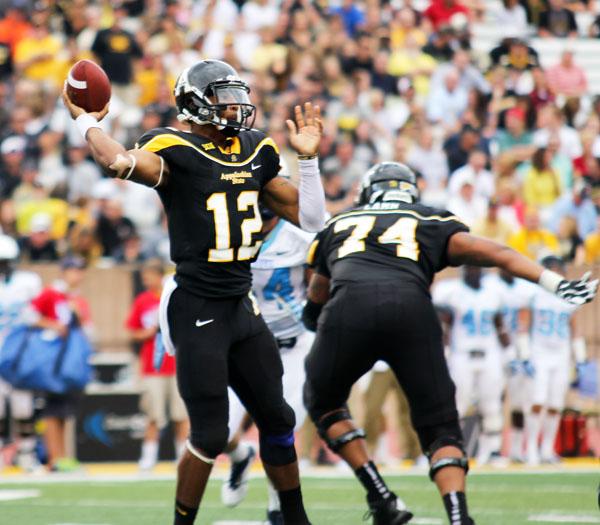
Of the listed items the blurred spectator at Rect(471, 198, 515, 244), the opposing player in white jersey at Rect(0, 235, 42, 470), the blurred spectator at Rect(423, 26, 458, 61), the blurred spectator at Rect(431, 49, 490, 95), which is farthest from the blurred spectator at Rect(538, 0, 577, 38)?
the opposing player in white jersey at Rect(0, 235, 42, 470)

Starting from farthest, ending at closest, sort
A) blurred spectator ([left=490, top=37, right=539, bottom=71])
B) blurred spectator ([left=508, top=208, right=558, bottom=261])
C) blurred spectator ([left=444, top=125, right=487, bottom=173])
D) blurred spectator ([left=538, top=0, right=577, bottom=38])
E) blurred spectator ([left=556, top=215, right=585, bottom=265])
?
1. blurred spectator ([left=538, top=0, right=577, bottom=38])
2. blurred spectator ([left=490, top=37, right=539, bottom=71])
3. blurred spectator ([left=444, top=125, right=487, bottom=173])
4. blurred spectator ([left=556, top=215, right=585, bottom=265])
5. blurred spectator ([left=508, top=208, right=558, bottom=261])

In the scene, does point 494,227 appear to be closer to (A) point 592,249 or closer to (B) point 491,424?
(A) point 592,249

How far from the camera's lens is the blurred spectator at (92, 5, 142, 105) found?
15305 mm

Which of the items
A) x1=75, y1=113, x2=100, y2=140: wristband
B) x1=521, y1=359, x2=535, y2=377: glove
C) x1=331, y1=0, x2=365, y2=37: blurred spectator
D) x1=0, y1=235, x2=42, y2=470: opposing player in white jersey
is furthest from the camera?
x1=331, y1=0, x2=365, y2=37: blurred spectator

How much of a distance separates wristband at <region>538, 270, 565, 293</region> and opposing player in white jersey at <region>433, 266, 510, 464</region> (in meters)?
5.61

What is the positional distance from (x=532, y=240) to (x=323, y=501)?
4.74 m

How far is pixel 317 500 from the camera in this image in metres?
8.75

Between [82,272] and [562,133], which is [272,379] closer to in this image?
[82,272]

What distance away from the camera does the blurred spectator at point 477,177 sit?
45.3 ft

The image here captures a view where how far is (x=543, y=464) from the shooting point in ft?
38.0

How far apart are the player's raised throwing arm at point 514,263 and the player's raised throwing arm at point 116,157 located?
1284 mm

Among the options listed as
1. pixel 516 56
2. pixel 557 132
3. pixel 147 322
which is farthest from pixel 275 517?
pixel 516 56

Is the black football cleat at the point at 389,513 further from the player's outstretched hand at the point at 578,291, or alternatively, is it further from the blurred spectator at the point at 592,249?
the blurred spectator at the point at 592,249

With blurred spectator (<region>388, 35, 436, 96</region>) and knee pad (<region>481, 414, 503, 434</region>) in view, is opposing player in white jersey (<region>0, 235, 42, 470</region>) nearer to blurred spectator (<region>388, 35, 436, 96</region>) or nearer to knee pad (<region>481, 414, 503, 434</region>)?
knee pad (<region>481, 414, 503, 434</region>)
